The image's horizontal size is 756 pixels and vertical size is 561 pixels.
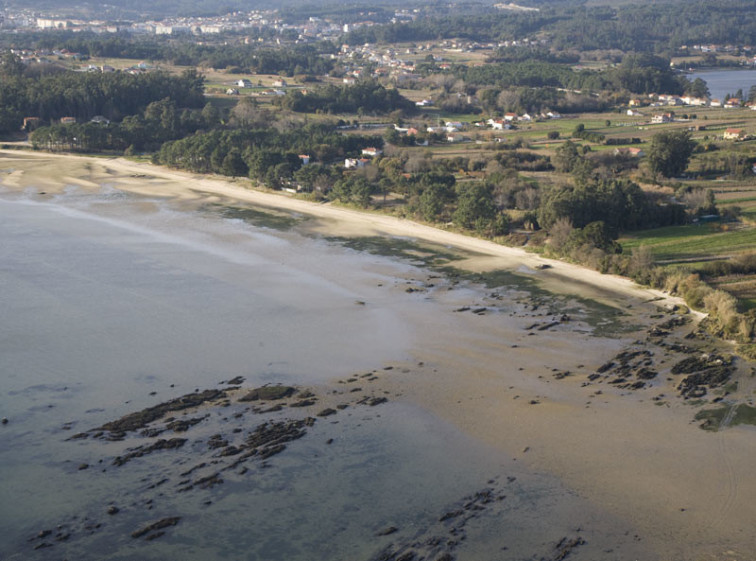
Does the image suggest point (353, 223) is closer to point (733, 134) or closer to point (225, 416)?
point (225, 416)

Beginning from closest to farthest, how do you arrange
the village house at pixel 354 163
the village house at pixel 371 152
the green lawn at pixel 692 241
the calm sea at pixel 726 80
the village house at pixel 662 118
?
the green lawn at pixel 692 241, the village house at pixel 354 163, the village house at pixel 371 152, the village house at pixel 662 118, the calm sea at pixel 726 80

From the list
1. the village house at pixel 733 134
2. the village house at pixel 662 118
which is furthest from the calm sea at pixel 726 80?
the village house at pixel 733 134

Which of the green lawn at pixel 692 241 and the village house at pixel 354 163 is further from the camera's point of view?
the village house at pixel 354 163

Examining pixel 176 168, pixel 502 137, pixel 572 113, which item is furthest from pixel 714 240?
pixel 572 113

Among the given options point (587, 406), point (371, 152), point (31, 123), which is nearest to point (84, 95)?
point (31, 123)

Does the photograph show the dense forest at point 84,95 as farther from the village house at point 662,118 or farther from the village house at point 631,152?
the village house at point 662,118

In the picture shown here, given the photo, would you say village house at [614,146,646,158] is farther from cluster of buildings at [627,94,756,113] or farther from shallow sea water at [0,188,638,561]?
cluster of buildings at [627,94,756,113]

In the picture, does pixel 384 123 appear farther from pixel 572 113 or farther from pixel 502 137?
pixel 572 113
